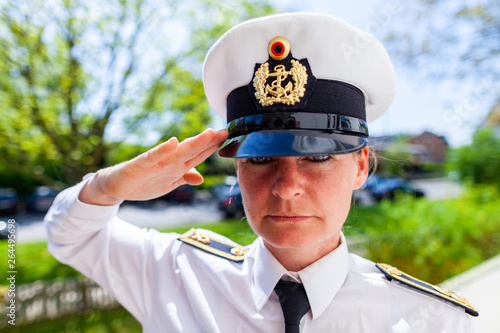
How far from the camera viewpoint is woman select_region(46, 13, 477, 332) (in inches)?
40.1

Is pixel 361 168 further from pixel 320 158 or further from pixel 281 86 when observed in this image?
pixel 281 86

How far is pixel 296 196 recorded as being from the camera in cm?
98

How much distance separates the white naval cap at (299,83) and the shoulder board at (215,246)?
546 millimetres

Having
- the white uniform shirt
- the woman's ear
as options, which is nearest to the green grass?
the white uniform shirt

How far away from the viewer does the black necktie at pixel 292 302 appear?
106cm

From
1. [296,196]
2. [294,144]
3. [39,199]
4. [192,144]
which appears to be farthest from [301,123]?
[39,199]

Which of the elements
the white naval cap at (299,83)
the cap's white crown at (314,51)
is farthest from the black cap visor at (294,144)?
the cap's white crown at (314,51)

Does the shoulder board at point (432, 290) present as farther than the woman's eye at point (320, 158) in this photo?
Yes

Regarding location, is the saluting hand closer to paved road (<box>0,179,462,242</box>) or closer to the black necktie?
the black necktie

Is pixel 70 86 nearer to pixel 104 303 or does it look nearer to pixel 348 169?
pixel 104 303

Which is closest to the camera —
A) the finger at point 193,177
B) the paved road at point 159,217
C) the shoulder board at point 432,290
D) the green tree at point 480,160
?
the shoulder board at point 432,290

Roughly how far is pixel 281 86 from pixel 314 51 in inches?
6.7

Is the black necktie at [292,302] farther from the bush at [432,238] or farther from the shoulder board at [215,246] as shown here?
the bush at [432,238]

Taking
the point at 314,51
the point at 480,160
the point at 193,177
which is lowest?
the point at 480,160
